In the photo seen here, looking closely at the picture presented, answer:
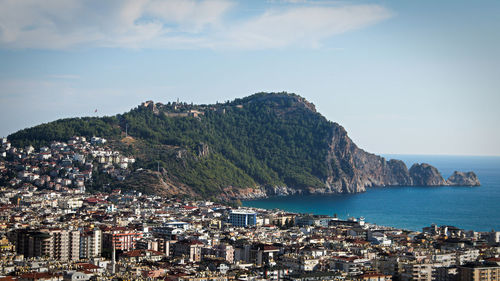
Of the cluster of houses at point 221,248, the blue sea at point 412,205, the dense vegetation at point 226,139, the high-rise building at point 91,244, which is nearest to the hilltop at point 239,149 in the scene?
the dense vegetation at point 226,139

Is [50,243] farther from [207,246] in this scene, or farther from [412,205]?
[412,205]

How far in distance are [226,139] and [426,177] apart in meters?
41.8

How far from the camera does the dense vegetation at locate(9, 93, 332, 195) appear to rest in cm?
A: 11856

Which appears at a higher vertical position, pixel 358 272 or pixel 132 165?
pixel 132 165

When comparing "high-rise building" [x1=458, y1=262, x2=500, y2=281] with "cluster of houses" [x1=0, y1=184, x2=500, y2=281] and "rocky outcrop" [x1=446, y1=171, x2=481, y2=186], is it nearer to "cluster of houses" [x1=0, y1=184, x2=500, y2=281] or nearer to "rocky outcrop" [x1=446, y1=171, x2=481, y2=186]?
"cluster of houses" [x1=0, y1=184, x2=500, y2=281]

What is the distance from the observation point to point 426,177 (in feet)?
516

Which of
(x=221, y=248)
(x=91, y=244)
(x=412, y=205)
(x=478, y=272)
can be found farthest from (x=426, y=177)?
(x=478, y=272)

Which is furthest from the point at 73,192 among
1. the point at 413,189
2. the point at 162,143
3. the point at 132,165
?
the point at 413,189

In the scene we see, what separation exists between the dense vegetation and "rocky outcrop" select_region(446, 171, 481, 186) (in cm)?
2733

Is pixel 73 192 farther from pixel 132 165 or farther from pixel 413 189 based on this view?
pixel 413 189

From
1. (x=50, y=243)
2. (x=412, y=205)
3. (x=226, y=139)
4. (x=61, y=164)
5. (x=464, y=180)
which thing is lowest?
(x=50, y=243)

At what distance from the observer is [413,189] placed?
5743 inches

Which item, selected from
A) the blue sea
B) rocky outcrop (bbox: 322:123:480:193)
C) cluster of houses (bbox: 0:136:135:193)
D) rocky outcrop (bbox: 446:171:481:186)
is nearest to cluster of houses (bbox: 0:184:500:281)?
the blue sea

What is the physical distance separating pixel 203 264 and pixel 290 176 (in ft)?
318
